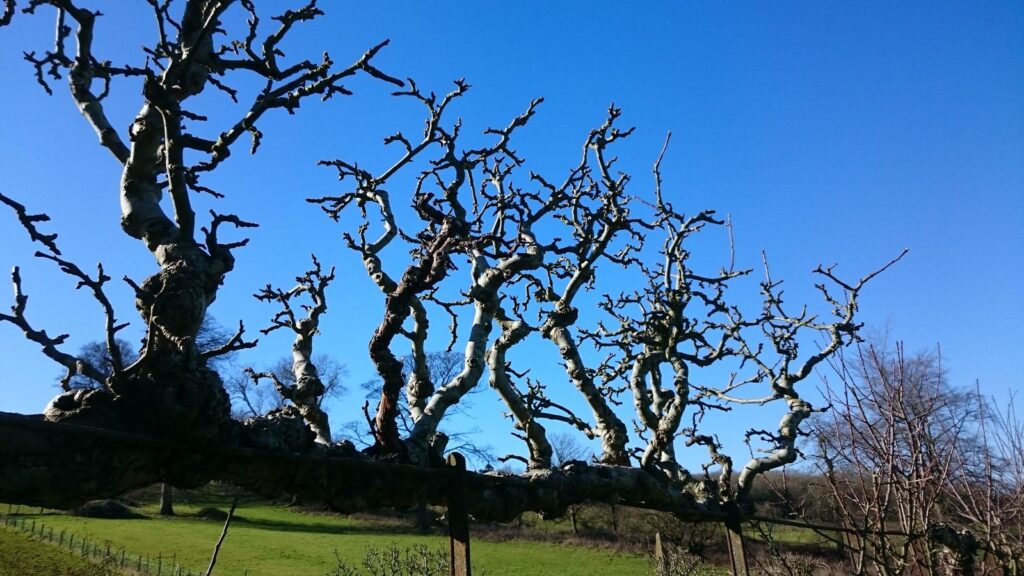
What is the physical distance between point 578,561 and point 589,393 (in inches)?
931

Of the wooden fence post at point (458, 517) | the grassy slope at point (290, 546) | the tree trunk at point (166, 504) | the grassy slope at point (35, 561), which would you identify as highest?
the wooden fence post at point (458, 517)

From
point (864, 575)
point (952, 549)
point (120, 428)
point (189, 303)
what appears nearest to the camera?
point (120, 428)

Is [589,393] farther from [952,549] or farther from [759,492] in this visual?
[759,492]

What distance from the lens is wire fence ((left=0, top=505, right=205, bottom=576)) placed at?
1638 centimetres

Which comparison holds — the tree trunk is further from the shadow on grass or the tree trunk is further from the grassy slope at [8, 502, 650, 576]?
the shadow on grass

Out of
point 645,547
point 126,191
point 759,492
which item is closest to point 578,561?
point 645,547

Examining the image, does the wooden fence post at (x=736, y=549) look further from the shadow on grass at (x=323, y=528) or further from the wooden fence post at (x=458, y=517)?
the shadow on grass at (x=323, y=528)

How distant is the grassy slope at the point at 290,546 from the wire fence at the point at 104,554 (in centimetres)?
80

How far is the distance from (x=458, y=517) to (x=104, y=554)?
1843 cm

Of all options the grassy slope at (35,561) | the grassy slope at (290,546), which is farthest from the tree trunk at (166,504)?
the grassy slope at (35,561)

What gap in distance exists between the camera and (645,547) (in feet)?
92.2

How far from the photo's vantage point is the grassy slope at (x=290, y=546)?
2152cm

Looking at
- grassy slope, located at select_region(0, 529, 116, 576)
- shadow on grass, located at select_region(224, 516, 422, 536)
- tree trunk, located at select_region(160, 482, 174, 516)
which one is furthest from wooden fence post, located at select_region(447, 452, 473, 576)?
tree trunk, located at select_region(160, 482, 174, 516)

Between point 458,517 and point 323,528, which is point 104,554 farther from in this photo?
point 458,517
